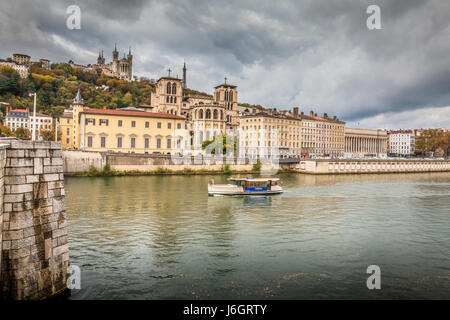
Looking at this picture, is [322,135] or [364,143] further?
[364,143]

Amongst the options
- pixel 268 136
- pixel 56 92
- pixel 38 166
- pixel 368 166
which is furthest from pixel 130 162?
pixel 56 92

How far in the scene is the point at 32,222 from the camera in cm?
770

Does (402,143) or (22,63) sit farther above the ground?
(22,63)

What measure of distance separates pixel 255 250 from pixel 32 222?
29.3 ft

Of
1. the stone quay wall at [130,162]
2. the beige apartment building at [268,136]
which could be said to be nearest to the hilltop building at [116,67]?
the beige apartment building at [268,136]

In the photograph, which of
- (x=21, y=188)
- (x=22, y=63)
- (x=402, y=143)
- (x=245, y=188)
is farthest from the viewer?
(x=22, y=63)

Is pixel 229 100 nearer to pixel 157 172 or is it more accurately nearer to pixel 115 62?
pixel 157 172

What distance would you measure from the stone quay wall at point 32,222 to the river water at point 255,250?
61.8 inches

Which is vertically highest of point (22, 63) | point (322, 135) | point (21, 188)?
point (22, 63)

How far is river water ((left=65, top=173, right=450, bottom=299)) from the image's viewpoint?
9.98 m

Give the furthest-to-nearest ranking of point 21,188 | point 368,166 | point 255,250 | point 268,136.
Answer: point 268,136, point 368,166, point 255,250, point 21,188
